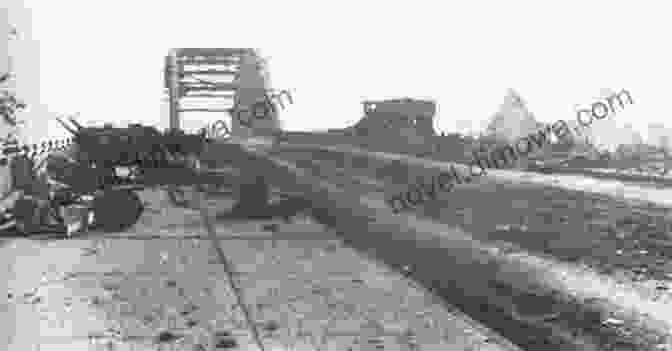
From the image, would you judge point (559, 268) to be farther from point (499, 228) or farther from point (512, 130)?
point (512, 130)

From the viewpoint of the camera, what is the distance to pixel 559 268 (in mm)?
5547

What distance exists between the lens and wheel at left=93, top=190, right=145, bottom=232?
7.02 metres

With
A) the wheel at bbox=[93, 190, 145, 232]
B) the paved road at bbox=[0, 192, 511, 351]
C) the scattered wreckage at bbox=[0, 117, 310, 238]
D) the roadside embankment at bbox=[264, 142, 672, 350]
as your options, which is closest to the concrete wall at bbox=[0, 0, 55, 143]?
the scattered wreckage at bbox=[0, 117, 310, 238]

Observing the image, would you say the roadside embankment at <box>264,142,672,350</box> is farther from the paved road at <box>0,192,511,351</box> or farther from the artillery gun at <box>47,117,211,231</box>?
the artillery gun at <box>47,117,211,231</box>

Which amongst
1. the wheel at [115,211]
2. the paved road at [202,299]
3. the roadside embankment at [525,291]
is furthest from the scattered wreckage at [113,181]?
the roadside embankment at [525,291]

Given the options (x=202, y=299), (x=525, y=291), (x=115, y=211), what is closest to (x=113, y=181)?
(x=115, y=211)

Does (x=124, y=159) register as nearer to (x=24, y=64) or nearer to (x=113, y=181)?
(x=113, y=181)

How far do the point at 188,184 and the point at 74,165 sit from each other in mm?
2123

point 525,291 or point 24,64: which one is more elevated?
point 24,64

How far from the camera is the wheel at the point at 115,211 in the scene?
7023mm

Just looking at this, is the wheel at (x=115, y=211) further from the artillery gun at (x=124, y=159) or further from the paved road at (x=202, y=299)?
the artillery gun at (x=124, y=159)

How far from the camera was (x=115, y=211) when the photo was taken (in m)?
7.09

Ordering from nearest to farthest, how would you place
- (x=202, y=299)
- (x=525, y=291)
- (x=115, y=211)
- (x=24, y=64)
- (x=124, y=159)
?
(x=202, y=299) → (x=525, y=291) → (x=115, y=211) → (x=124, y=159) → (x=24, y=64)

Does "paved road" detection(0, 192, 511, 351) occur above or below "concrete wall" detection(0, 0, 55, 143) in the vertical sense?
below
